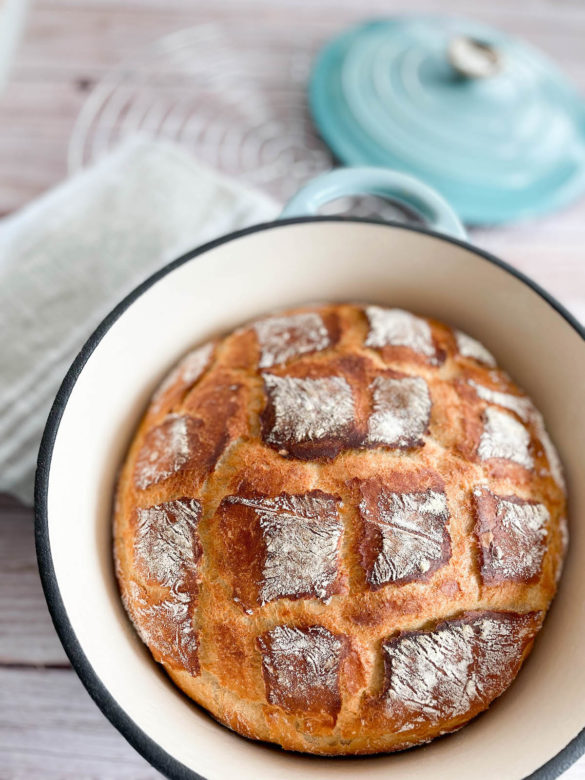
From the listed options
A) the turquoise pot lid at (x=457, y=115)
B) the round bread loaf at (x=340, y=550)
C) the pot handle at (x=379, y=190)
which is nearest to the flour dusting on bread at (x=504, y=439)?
the round bread loaf at (x=340, y=550)

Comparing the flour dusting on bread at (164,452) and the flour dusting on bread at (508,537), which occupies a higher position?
the flour dusting on bread at (508,537)

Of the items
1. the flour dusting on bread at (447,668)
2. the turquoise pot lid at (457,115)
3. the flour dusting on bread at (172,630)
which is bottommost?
the flour dusting on bread at (172,630)

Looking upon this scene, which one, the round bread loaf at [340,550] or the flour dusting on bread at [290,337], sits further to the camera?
the flour dusting on bread at [290,337]

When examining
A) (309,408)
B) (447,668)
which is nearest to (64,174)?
(309,408)

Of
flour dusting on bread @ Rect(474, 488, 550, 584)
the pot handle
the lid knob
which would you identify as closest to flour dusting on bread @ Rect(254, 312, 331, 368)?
the pot handle

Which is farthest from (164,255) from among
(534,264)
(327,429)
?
(534,264)

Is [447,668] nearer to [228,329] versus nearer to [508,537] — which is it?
[508,537]

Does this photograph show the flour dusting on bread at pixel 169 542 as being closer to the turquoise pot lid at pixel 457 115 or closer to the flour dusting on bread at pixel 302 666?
the flour dusting on bread at pixel 302 666

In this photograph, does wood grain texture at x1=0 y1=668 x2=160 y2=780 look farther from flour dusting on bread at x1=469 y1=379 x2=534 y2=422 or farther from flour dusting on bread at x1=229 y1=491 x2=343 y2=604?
flour dusting on bread at x1=469 y1=379 x2=534 y2=422
